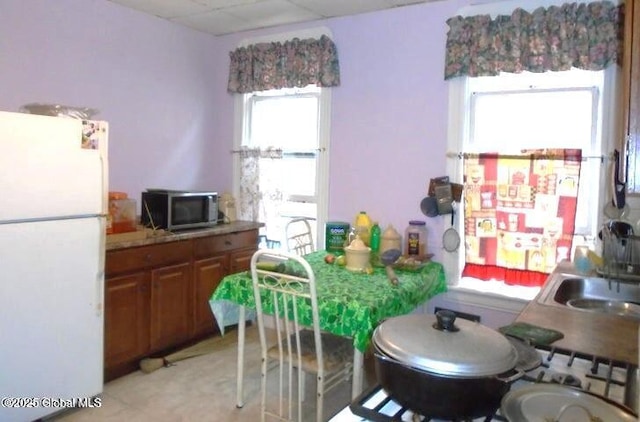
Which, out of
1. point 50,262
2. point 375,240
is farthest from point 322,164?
point 50,262

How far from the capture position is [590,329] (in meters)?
1.44

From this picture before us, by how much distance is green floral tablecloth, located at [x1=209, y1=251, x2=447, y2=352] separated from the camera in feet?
6.97

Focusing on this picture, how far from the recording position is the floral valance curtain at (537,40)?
257 centimetres

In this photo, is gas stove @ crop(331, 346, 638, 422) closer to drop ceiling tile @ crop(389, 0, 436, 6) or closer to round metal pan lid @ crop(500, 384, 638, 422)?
round metal pan lid @ crop(500, 384, 638, 422)

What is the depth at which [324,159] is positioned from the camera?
3.63 m

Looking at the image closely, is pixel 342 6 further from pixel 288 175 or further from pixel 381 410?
pixel 381 410

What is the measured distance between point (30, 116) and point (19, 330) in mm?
984

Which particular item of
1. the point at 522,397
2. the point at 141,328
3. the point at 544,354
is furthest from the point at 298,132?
the point at 522,397

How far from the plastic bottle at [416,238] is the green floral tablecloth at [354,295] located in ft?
0.48

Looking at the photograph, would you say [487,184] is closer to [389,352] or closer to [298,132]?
[298,132]

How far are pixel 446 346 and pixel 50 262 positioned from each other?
2069mm

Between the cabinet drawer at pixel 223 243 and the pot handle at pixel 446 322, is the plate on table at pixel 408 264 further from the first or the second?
the pot handle at pixel 446 322

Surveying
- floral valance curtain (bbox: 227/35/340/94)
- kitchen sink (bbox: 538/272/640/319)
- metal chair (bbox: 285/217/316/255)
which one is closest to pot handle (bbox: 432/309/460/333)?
kitchen sink (bbox: 538/272/640/319)

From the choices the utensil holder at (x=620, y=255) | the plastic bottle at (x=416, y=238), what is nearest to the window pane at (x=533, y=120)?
the plastic bottle at (x=416, y=238)
